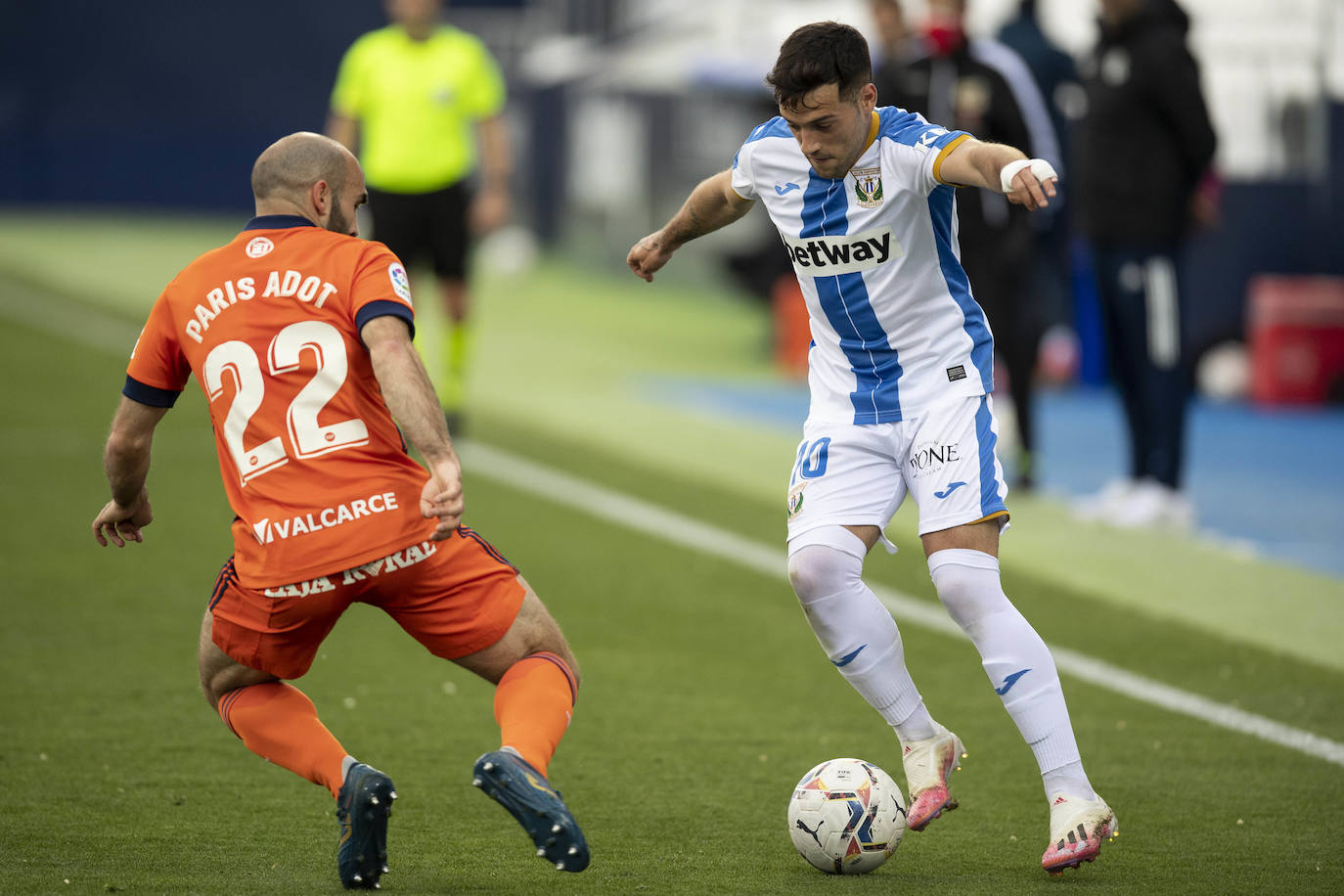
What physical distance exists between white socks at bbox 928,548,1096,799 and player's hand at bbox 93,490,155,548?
1896 mm

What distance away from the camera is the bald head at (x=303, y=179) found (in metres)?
4.16

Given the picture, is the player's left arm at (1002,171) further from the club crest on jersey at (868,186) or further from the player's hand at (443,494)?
the player's hand at (443,494)

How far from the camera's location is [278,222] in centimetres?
415

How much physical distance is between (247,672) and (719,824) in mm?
1255

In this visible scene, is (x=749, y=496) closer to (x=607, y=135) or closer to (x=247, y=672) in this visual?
(x=247, y=672)

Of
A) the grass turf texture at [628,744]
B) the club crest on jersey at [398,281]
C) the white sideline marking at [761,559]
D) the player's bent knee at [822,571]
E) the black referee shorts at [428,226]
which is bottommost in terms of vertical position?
the white sideline marking at [761,559]

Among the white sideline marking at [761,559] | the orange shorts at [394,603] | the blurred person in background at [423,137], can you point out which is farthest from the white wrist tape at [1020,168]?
the blurred person in background at [423,137]

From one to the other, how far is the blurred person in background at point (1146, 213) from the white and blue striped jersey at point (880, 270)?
15.2ft

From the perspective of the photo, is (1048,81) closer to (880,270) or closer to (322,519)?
(880,270)

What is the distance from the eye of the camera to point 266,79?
31.2 meters

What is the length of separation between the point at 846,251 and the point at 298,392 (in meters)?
1.37

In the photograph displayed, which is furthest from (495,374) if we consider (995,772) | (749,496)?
(995,772)

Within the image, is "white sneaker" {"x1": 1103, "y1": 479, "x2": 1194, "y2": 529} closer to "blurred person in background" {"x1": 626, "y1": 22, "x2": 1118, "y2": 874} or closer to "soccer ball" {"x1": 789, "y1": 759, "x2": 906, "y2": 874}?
"blurred person in background" {"x1": 626, "y1": 22, "x2": 1118, "y2": 874}

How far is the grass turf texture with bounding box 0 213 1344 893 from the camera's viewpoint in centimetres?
429
